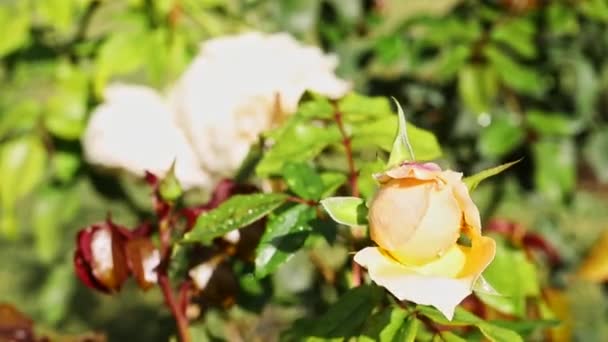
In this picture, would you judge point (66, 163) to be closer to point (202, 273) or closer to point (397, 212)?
point (202, 273)

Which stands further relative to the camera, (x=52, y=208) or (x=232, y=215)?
(x=52, y=208)

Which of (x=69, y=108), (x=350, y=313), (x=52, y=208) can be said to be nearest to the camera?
(x=350, y=313)

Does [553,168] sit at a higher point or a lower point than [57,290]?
higher

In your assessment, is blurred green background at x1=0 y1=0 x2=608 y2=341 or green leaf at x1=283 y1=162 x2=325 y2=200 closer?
green leaf at x1=283 y1=162 x2=325 y2=200

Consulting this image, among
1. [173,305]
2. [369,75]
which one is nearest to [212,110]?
[173,305]

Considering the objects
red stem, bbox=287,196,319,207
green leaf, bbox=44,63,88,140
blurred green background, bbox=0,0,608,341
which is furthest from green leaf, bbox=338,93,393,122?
green leaf, bbox=44,63,88,140

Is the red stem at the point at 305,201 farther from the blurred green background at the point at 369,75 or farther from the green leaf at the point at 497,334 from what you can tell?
the blurred green background at the point at 369,75

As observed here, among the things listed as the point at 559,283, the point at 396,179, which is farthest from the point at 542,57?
the point at 396,179

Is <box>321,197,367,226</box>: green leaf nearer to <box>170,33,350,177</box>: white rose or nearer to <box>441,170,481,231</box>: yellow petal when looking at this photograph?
<box>441,170,481,231</box>: yellow petal
